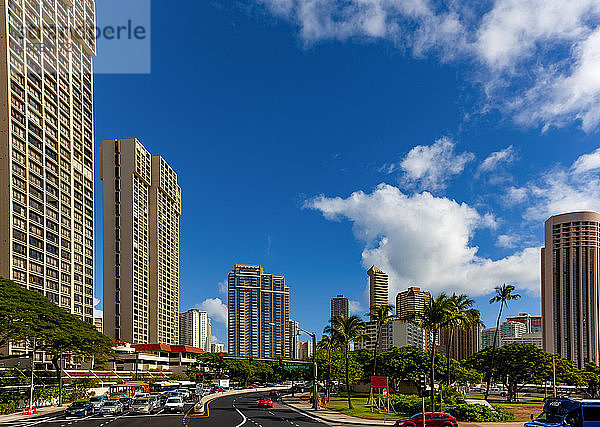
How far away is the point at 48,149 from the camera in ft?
351

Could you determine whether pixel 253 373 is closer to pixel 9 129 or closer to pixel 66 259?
pixel 66 259

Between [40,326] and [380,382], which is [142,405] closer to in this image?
[40,326]

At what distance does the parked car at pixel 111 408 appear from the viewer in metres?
56.4

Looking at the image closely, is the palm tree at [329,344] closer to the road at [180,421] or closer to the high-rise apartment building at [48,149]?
the road at [180,421]

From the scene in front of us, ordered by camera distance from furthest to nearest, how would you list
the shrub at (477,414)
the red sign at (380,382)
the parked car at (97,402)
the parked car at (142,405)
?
1. the parked car at (142,405)
2. the parked car at (97,402)
3. the red sign at (380,382)
4. the shrub at (477,414)

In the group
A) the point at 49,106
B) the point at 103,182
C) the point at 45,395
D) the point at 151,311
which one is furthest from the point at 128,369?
the point at 45,395

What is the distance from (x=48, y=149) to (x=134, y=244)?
54998 mm

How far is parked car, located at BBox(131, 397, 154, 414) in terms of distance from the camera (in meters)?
59.9

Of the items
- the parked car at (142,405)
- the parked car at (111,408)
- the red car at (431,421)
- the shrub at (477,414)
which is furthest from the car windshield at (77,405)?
the shrub at (477,414)

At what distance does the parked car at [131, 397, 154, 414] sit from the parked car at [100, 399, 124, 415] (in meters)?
1.89

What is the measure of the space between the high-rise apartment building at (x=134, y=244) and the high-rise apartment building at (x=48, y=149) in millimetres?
32299

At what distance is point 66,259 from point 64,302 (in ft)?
26.9

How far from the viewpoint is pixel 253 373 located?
158625 mm

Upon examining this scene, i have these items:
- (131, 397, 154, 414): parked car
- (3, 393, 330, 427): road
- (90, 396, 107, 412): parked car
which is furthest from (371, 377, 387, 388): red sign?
(90, 396, 107, 412): parked car
